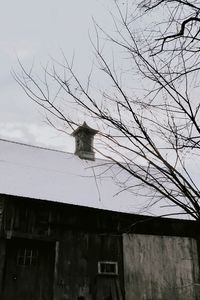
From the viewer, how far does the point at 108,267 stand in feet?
37.6

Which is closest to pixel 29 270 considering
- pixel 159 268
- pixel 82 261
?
→ pixel 82 261

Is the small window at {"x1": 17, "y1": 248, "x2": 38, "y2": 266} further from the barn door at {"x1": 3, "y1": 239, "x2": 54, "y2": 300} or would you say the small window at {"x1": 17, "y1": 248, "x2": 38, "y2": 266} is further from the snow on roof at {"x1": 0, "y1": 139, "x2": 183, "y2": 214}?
the snow on roof at {"x1": 0, "y1": 139, "x2": 183, "y2": 214}

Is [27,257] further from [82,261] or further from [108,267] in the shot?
[108,267]

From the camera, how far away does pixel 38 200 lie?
36.4ft

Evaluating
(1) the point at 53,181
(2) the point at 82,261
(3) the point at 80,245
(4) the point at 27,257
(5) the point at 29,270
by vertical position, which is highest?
(1) the point at 53,181

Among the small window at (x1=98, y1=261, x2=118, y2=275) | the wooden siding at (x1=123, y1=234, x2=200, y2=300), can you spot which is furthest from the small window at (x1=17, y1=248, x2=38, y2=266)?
the wooden siding at (x1=123, y1=234, x2=200, y2=300)

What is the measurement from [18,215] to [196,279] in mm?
6168

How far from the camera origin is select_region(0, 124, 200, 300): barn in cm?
1075

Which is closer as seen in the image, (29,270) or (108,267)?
(29,270)

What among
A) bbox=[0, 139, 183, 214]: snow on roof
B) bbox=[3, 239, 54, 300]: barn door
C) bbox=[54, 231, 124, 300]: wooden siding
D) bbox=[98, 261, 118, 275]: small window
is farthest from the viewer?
bbox=[98, 261, 118, 275]: small window

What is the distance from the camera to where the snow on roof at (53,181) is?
36.7 feet

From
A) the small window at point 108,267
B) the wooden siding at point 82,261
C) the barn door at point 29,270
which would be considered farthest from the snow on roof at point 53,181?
the small window at point 108,267

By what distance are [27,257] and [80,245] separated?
1.61 metres

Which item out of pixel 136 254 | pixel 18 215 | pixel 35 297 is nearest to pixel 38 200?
pixel 18 215
